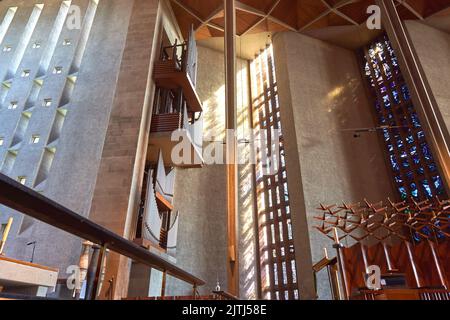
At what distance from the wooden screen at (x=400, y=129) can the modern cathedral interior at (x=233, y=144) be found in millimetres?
62

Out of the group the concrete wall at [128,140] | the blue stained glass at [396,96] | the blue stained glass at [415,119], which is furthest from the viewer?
the blue stained glass at [396,96]

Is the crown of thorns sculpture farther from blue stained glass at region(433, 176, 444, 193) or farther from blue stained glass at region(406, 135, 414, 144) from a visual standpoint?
blue stained glass at region(406, 135, 414, 144)

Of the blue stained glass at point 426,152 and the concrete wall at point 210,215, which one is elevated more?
the blue stained glass at point 426,152

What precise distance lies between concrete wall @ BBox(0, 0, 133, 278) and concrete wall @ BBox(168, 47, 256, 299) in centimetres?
418

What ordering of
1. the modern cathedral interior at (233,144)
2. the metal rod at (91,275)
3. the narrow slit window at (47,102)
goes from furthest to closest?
the narrow slit window at (47,102), the modern cathedral interior at (233,144), the metal rod at (91,275)

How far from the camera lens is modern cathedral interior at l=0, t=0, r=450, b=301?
7.25m

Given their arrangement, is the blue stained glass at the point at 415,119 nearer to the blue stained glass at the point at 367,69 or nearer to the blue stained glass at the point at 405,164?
the blue stained glass at the point at 405,164

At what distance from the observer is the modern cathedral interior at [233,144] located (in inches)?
286

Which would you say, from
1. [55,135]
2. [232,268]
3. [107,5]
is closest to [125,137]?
[55,135]

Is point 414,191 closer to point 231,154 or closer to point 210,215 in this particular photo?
point 210,215

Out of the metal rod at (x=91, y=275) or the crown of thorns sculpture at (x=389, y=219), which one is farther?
the crown of thorns sculpture at (x=389, y=219)

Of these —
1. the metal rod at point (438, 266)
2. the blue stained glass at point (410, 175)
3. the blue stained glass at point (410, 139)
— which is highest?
the blue stained glass at point (410, 139)

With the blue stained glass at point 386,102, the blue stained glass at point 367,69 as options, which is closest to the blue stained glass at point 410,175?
the blue stained glass at point 386,102
